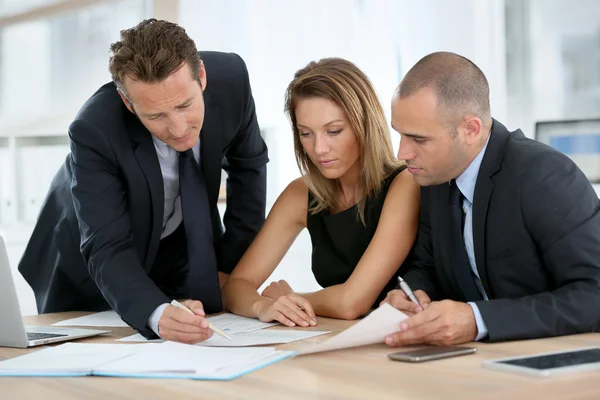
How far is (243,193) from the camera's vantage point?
280cm

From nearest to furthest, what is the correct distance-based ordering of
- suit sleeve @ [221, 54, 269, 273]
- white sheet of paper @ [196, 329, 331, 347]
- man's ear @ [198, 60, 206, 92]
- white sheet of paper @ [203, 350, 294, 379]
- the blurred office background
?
white sheet of paper @ [203, 350, 294, 379]
white sheet of paper @ [196, 329, 331, 347]
man's ear @ [198, 60, 206, 92]
suit sleeve @ [221, 54, 269, 273]
the blurred office background

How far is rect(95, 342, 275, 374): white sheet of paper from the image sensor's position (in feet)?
5.01

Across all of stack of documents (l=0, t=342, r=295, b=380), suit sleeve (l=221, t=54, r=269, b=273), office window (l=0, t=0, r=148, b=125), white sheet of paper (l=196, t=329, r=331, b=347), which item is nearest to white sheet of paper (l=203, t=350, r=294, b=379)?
stack of documents (l=0, t=342, r=295, b=380)

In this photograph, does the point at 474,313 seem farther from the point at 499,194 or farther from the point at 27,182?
the point at 27,182

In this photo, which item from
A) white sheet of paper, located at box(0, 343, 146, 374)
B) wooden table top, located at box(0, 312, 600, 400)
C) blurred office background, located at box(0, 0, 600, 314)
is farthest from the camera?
blurred office background, located at box(0, 0, 600, 314)

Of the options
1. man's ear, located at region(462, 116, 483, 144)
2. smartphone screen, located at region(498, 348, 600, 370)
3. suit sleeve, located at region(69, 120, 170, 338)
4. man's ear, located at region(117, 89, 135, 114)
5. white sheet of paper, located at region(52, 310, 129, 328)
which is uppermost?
man's ear, located at region(117, 89, 135, 114)

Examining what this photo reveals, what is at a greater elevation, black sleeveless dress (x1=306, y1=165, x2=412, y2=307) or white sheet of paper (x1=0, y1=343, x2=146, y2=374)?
black sleeveless dress (x1=306, y1=165, x2=412, y2=307)

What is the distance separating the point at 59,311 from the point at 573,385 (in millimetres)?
1945

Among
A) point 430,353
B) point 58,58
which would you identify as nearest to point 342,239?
point 430,353

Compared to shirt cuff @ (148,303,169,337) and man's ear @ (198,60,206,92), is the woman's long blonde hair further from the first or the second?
shirt cuff @ (148,303,169,337)

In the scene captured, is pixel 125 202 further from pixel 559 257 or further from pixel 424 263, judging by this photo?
pixel 559 257

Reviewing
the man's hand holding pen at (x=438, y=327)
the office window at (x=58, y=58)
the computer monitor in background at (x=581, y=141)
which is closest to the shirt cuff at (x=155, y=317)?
the man's hand holding pen at (x=438, y=327)

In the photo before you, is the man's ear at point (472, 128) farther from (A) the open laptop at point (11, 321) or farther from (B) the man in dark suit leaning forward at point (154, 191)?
(A) the open laptop at point (11, 321)

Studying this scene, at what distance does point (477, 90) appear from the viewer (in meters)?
2.05
